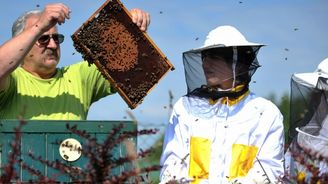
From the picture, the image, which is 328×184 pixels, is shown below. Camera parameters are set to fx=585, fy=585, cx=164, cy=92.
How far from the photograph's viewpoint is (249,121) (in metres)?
3.66

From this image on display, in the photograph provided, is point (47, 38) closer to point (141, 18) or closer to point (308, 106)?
point (141, 18)

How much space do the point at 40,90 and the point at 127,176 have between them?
2824 mm

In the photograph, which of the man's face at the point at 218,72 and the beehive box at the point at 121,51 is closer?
the man's face at the point at 218,72

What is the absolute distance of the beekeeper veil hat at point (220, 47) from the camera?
156 inches

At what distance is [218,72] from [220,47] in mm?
177

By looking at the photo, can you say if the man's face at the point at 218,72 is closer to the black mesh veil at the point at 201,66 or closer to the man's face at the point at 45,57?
the black mesh veil at the point at 201,66

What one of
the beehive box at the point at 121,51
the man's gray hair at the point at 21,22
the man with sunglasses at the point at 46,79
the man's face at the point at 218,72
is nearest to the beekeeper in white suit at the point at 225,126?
the man's face at the point at 218,72

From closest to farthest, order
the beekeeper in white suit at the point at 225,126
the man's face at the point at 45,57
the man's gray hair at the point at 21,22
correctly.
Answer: the beekeeper in white suit at the point at 225,126, the man's face at the point at 45,57, the man's gray hair at the point at 21,22

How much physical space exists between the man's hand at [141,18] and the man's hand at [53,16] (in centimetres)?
54

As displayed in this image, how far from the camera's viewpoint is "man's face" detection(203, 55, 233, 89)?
3859 millimetres

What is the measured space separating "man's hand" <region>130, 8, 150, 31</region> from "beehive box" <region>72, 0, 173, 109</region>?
0.12 ft

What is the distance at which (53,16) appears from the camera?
12.1 feet

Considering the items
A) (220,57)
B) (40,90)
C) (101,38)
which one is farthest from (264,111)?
(40,90)

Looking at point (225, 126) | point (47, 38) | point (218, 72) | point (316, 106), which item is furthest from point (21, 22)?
point (316, 106)
